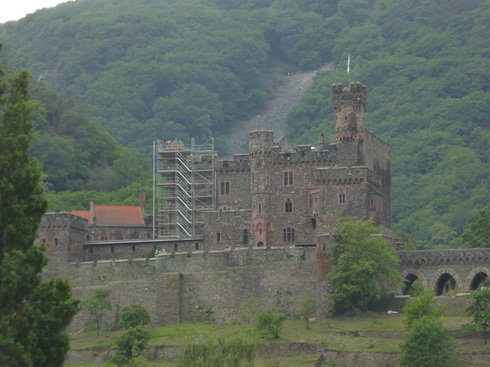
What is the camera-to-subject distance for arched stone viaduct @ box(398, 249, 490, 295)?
9975 cm

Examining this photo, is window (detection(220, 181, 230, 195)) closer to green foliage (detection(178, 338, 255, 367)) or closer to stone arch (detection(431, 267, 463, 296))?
stone arch (detection(431, 267, 463, 296))

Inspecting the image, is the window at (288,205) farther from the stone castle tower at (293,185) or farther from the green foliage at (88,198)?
the green foliage at (88,198)

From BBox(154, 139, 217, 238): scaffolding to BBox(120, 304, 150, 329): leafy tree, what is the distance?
12447 mm

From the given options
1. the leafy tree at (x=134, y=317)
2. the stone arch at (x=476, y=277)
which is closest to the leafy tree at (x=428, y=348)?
the stone arch at (x=476, y=277)

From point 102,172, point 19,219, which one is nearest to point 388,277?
point 19,219

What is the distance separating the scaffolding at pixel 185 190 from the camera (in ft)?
366

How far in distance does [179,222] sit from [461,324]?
27.9 metres

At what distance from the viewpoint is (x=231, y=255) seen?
338 feet

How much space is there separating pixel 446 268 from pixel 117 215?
28467 millimetres

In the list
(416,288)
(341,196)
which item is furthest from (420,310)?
(341,196)

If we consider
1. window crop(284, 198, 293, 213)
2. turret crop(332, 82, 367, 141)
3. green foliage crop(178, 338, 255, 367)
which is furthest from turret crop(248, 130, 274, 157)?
green foliage crop(178, 338, 255, 367)

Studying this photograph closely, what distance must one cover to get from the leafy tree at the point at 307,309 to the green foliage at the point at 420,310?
6.34m

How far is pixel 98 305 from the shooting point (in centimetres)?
10031

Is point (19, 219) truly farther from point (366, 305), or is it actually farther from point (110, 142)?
point (110, 142)
